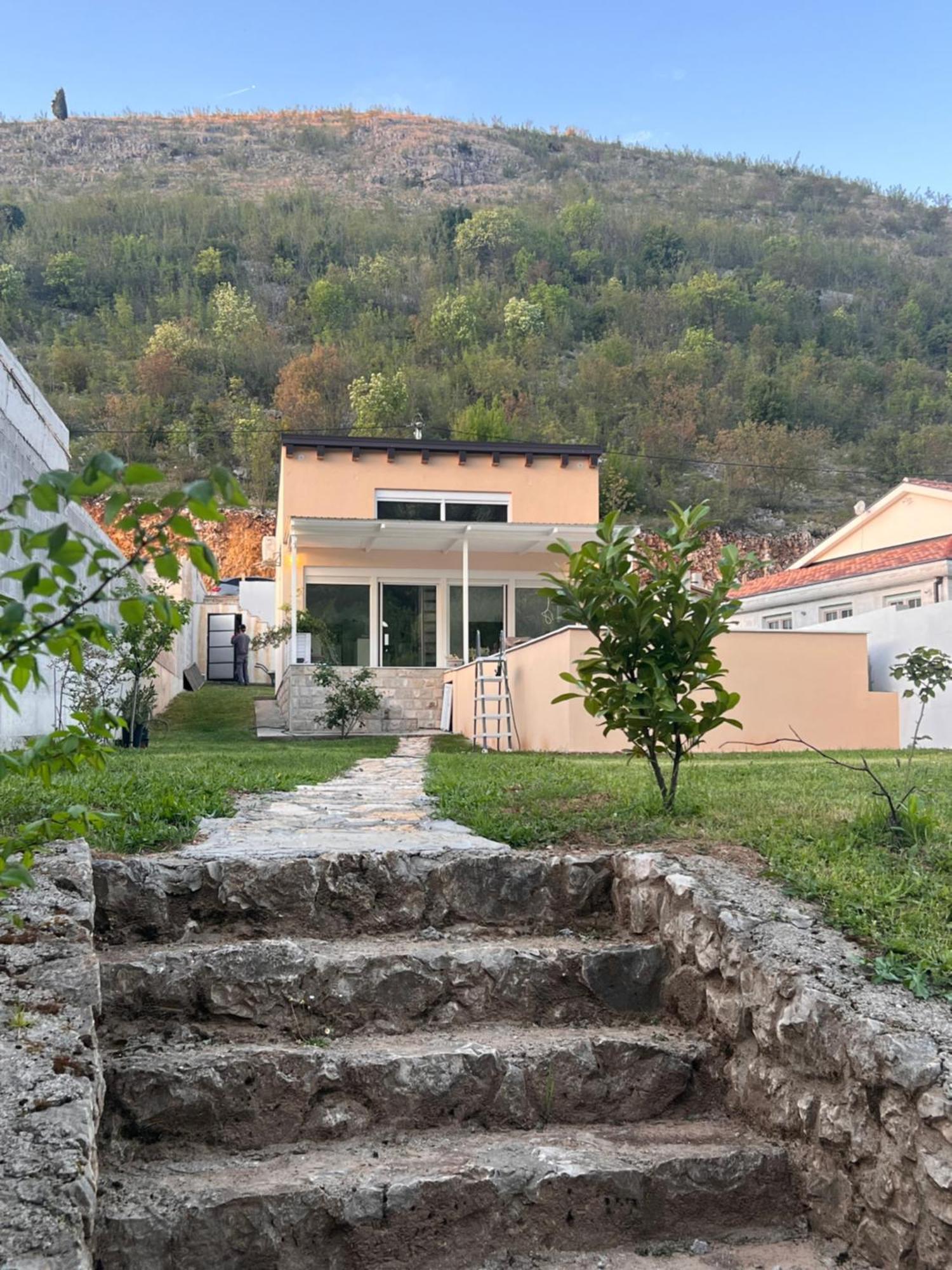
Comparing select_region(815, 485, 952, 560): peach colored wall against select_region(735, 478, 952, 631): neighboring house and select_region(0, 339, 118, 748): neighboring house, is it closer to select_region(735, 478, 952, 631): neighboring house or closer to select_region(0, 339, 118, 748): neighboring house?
select_region(735, 478, 952, 631): neighboring house

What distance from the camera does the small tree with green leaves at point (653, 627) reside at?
5184mm

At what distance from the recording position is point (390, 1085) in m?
3.32

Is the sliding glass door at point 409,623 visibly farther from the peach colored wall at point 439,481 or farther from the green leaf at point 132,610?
the green leaf at point 132,610

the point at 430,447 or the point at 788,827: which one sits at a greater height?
the point at 430,447

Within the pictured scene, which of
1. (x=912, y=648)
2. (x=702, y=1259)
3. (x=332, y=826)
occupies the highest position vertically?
(x=912, y=648)

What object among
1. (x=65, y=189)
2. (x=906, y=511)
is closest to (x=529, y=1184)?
(x=906, y=511)

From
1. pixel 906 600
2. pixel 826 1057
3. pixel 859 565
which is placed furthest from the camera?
pixel 859 565

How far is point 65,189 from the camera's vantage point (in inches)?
3000

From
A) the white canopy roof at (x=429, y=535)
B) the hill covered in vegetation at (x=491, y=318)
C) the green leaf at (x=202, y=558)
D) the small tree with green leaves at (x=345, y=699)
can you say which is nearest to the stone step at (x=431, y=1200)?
the green leaf at (x=202, y=558)

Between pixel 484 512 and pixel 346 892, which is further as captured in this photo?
pixel 484 512

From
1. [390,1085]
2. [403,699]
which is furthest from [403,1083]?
[403,699]

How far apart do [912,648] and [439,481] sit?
10004 millimetres

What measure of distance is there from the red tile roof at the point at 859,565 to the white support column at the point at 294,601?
801cm

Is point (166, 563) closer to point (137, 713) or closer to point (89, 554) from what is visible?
point (89, 554)
